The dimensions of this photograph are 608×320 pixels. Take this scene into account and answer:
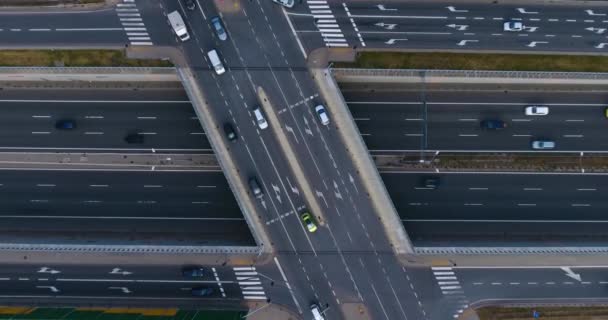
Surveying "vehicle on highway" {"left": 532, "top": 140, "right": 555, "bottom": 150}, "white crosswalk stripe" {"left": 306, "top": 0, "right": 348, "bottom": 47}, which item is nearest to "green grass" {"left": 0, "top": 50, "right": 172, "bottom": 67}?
"white crosswalk stripe" {"left": 306, "top": 0, "right": 348, "bottom": 47}

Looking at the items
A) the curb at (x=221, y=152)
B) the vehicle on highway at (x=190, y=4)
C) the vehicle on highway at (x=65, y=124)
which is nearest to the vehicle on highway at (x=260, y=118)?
the curb at (x=221, y=152)

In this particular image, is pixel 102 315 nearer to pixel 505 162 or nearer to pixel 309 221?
pixel 309 221

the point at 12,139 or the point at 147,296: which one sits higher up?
the point at 12,139

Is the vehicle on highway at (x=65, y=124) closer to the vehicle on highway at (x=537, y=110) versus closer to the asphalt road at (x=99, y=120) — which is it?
the asphalt road at (x=99, y=120)

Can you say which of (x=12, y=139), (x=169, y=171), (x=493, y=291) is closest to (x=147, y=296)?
(x=169, y=171)

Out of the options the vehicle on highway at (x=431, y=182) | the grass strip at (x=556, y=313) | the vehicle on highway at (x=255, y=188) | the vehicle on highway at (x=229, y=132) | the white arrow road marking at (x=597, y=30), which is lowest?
the grass strip at (x=556, y=313)

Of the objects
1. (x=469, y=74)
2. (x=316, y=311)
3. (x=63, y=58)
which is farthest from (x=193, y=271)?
(x=469, y=74)

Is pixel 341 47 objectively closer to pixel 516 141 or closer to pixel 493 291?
pixel 516 141

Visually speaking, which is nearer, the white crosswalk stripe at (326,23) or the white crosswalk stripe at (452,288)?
the white crosswalk stripe at (326,23)
